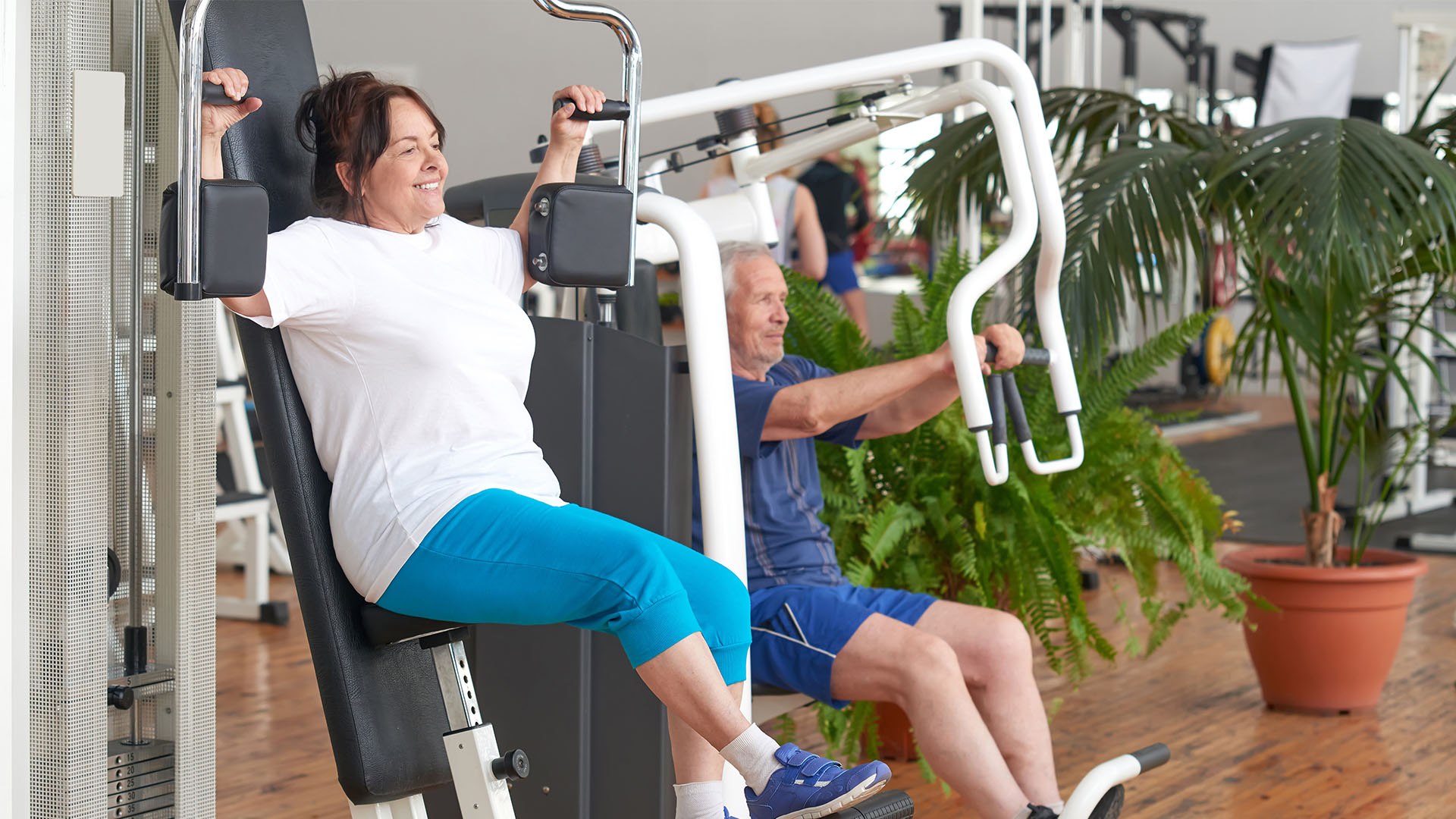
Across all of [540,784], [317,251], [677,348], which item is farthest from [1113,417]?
[317,251]

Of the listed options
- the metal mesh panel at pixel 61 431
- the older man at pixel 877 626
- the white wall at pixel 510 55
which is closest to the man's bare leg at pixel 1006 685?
the older man at pixel 877 626

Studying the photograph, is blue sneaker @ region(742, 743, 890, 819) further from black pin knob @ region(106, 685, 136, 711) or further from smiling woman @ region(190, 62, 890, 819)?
black pin knob @ region(106, 685, 136, 711)

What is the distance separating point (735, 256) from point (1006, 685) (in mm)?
813

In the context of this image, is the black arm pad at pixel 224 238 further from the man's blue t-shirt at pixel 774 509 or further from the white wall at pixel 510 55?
the white wall at pixel 510 55

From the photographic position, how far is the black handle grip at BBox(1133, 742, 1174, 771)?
2111 mm

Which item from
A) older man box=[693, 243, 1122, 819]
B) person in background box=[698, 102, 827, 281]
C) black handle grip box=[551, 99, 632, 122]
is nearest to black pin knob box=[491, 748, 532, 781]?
older man box=[693, 243, 1122, 819]

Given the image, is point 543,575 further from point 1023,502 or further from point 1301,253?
point 1301,253

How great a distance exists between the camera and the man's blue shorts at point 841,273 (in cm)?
459

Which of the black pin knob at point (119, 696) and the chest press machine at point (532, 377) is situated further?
the black pin knob at point (119, 696)

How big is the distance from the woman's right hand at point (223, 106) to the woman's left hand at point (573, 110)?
0.35 meters

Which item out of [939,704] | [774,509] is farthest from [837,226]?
[939,704]

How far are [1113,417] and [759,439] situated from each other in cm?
95

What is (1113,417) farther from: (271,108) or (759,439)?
(271,108)

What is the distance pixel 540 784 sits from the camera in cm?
203
